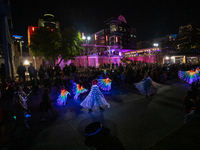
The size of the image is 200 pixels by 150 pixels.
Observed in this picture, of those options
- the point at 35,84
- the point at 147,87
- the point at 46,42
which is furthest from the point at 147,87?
the point at 46,42

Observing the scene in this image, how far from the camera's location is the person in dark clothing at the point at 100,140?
1.72 m

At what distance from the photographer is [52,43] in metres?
17.2

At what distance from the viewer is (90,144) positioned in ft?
5.77

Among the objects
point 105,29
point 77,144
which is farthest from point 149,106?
point 105,29

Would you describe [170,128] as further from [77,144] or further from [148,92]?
[148,92]

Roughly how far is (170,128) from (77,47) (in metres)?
17.5

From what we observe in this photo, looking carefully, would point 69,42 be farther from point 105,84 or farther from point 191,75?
point 191,75

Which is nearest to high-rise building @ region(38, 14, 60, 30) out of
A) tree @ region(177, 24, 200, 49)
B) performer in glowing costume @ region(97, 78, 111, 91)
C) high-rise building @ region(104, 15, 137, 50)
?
high-rise building @ region(104, 15, 137, 50)

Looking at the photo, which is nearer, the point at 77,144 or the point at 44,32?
the point at 77,144

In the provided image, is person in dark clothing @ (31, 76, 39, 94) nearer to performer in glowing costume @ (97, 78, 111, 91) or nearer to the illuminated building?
performer in glowing costume @ (97, 78, 111, 91)

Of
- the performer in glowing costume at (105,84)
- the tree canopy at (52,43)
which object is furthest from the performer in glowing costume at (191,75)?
the tree canopy at (52,43)

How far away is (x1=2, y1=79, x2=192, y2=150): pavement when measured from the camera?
420cm

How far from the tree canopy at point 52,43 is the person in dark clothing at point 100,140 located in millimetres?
16814

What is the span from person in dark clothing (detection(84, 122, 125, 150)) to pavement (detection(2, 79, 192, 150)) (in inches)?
103
